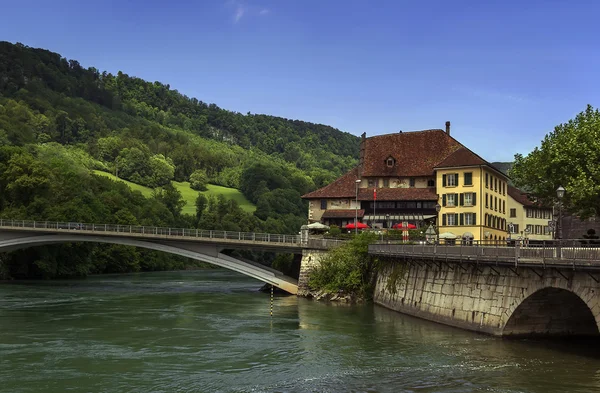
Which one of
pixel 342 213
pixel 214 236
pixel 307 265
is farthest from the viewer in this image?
pixel 342 213

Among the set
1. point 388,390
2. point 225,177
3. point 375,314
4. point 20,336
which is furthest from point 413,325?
point 225,177

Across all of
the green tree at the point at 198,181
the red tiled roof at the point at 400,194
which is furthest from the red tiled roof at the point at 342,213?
the green tree at the point at 198,181

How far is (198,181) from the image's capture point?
178375 mm

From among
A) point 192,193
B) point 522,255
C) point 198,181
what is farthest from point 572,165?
point 198,181

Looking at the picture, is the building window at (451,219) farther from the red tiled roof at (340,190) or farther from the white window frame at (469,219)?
the red tiled roof at (340,190)

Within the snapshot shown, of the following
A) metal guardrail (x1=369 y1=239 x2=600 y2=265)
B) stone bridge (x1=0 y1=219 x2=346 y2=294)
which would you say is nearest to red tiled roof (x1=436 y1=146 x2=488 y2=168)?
stone bridge (x1=0 y1=219 x2=346 y2=294)

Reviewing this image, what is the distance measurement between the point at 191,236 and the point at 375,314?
26.6 meters

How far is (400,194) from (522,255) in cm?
4227

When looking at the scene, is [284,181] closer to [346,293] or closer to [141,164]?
[141,164]

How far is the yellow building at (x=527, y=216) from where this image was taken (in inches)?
3361

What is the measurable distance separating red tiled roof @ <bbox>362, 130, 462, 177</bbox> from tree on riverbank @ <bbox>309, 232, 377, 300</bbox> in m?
18.9

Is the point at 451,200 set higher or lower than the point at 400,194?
lower

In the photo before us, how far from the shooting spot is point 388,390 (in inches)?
882

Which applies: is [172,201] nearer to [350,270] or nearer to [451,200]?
[451,200]
